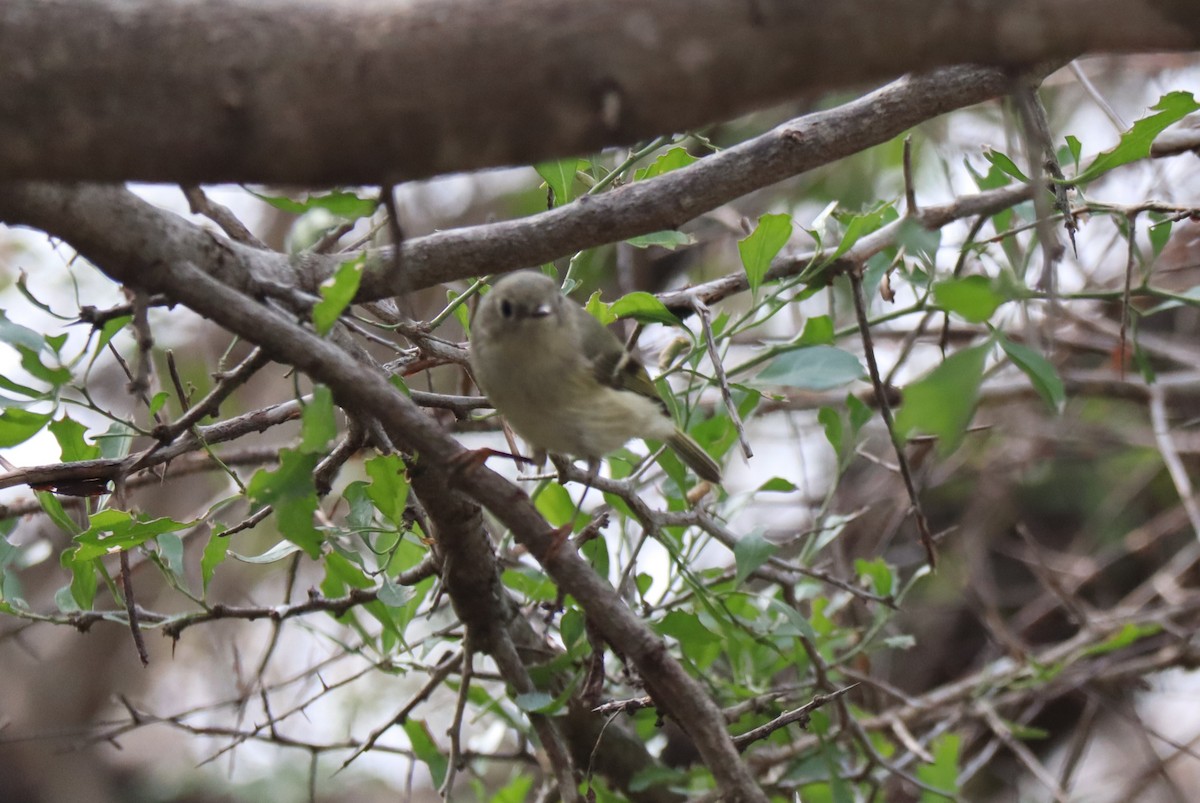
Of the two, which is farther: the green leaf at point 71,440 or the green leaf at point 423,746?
the green leaf at point 423,746

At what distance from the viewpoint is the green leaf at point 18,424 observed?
71.6 inches

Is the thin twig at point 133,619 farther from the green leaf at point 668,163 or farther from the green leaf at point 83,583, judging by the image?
the green leaf at point 668,163

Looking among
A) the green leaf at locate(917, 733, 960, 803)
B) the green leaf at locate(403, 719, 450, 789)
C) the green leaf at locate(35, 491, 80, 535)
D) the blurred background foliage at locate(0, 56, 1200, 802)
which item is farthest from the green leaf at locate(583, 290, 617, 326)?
the green leaf at locate(917, 733, 960, 803)

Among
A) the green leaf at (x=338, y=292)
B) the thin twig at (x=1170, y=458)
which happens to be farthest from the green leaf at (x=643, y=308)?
the thin twig at (x=1170, y=458)

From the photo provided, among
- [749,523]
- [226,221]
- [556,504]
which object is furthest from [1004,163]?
[749,523]

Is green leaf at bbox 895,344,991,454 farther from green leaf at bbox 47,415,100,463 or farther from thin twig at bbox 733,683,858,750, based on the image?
green leaf at bbox 47,415,100,463

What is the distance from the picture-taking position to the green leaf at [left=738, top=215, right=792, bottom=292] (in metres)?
2.06

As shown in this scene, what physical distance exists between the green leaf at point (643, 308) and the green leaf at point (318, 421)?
0.75 metres

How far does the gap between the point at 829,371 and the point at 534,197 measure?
3.06 meters

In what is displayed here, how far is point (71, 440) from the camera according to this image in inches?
79.9

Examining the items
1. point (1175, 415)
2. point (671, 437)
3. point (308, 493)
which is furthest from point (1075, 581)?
point (308, 493)

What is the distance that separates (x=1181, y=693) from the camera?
14.7ft

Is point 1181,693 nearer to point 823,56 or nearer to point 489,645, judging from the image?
point 489,645

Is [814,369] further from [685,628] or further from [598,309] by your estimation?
[685,628]
